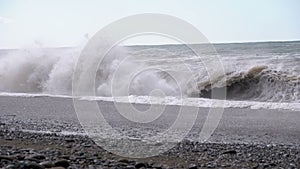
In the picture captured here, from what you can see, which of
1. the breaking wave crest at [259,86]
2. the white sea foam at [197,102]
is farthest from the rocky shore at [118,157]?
the breaking wave crest at [259,86]

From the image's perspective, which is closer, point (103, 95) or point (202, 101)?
point (202, 101)

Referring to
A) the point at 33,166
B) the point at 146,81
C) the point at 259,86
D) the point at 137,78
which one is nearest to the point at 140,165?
the point at 33,166

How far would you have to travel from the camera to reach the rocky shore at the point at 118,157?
5.23 metres

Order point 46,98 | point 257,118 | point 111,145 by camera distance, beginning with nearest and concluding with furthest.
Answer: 1. point 111,145
2. point 257,118
3. point 46,98

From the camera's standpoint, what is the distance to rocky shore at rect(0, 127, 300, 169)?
523 centimetres

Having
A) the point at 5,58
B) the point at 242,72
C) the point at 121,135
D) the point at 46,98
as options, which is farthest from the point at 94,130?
the point at 5,58

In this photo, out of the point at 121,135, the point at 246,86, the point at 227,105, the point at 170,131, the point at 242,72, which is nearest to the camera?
the point at 121,135

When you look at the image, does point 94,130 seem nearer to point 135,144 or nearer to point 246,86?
point 135,144

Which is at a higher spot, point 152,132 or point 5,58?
point 5,58

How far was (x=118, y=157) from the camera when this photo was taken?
6.02 m

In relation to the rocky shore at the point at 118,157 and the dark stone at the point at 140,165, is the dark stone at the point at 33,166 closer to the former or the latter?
the rocky shore at the point at 118,157

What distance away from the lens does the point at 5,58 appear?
22.3m

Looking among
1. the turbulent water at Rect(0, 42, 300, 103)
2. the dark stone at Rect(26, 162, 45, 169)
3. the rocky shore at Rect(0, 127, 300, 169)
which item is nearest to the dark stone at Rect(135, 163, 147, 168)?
the rocky shore at Rect(0, 127, 300, 169)

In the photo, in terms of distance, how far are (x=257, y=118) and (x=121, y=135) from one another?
371cm
